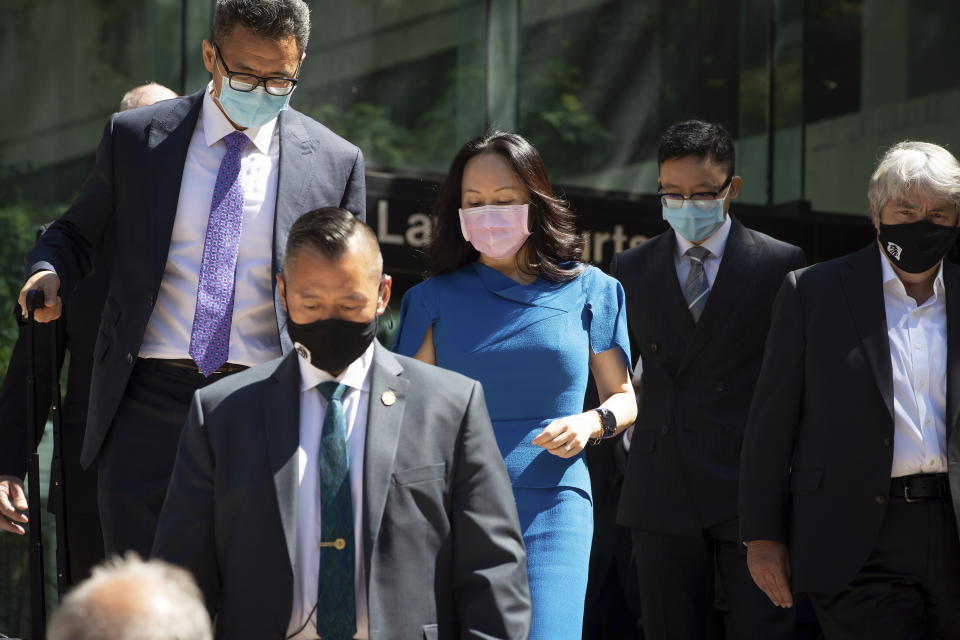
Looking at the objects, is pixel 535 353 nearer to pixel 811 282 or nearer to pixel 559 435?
pixel 559 435

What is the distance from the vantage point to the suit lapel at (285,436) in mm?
3525

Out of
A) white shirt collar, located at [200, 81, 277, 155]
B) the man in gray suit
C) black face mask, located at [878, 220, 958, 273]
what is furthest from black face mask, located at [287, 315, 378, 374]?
black face mask, located at [878, 220, 958, 273]

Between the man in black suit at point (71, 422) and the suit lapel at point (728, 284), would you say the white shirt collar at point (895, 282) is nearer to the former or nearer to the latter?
the suit lapel at point (728, 284)

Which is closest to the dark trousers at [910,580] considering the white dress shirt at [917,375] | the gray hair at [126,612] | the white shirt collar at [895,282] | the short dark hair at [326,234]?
the white dress shirt at [917,375]

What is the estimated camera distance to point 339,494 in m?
3.56

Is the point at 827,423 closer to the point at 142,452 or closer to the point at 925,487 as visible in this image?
the point at 925,487

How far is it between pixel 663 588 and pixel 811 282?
52.8 inches

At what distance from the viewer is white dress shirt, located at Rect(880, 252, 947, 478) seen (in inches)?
185

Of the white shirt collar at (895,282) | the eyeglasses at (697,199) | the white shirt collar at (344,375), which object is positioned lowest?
the white shirt collar at (344,375)

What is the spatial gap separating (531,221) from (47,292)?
1610 mm

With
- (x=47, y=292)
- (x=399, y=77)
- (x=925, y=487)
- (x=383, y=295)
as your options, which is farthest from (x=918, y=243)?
(x=399, y=77)

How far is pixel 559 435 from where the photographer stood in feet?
14.8

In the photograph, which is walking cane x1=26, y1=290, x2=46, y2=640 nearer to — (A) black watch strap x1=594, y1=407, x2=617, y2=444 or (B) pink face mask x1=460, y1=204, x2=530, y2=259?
(B) pink face mask x1=460, y1=204, x2=530, y2=259

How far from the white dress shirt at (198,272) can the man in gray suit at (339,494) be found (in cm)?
88
